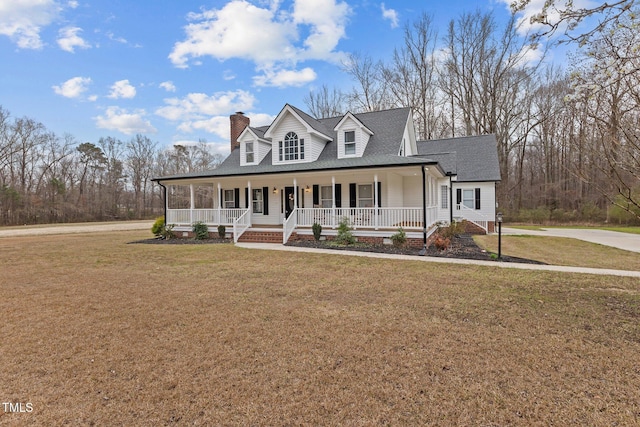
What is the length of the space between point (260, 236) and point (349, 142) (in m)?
6.49

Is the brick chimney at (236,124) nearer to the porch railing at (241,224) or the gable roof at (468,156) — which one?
the porch railing at (241,224)

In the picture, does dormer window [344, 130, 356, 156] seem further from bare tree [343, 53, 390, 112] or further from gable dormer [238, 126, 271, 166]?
bare tree [343, 53, 390, 112]

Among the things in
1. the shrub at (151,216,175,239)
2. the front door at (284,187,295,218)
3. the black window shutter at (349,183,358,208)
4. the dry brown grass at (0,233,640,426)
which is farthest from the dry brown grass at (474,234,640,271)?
the shrub at (151,216,175,239)

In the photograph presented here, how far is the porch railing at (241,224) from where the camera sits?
15.2 meters

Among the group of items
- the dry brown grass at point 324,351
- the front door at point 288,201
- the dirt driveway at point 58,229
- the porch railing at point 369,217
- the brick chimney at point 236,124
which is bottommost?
the dry brown grass at point 324,351

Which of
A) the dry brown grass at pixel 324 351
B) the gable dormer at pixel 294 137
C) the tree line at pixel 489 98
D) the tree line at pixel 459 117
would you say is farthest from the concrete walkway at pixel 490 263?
the tree line at pixel 489 98

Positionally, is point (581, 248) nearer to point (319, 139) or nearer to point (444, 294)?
point (444, 294)

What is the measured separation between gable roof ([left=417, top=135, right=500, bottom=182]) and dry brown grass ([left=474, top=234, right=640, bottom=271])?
7224 mm

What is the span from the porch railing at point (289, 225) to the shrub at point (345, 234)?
Result: 225cm

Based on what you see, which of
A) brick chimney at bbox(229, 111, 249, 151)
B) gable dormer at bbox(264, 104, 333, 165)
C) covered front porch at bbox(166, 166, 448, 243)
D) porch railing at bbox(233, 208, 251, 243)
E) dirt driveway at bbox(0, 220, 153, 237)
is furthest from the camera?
dirt driveway at bbox(0, 220, 153, 237)

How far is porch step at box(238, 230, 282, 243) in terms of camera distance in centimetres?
1507

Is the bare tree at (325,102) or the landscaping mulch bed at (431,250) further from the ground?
the bare tree at (325,102)

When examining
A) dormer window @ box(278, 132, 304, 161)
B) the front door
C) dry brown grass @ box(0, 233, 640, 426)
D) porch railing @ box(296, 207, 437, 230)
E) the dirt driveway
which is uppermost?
dormer window @ box(278, 132, 304, 161)

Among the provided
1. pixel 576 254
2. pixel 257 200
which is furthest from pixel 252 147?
pixel 576 254
